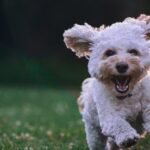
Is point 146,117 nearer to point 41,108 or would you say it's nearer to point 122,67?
point 122,67

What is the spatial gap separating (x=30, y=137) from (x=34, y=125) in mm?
2329

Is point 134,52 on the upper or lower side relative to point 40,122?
lower

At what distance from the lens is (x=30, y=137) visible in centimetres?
1034

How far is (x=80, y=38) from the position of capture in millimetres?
7543

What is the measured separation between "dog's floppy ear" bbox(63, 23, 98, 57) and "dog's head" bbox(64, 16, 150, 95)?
2.4 inches

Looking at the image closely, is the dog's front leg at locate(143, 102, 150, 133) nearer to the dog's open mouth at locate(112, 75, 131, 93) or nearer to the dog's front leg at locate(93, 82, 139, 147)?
the dog's front leg at locate(93, 82, 139, 147)

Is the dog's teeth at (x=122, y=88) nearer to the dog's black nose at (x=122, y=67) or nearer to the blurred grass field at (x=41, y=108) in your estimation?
the dog's black nose at (x=122, y=67)

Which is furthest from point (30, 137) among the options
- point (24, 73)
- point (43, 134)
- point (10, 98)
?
point (24, 73)

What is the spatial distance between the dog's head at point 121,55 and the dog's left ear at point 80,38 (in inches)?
2.2

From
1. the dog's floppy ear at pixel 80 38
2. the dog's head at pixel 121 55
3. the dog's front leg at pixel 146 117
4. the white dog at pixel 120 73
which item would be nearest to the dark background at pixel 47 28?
the dog's floppy ear at pixel 80 38

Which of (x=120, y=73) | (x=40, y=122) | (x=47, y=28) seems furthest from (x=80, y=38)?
(x=47, y=28)

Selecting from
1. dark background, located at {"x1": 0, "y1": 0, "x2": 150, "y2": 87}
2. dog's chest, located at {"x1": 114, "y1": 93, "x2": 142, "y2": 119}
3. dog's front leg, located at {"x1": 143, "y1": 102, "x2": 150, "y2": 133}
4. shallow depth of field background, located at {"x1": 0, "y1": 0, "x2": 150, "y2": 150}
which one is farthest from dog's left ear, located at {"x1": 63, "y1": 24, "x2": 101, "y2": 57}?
dark background, located at {"x1": 0, "y1": 0, "x2": 150, "y2": 87}

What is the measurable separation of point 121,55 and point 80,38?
0.70m

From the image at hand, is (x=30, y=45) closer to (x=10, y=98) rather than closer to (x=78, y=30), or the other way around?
(x=10, y=98)
